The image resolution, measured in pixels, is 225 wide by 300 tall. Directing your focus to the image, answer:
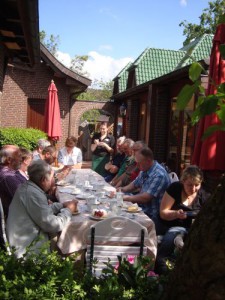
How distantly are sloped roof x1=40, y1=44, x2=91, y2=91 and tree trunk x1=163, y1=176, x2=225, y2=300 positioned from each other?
12.9 m

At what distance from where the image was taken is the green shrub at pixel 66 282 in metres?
1.78

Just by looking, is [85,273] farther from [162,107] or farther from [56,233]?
[162,107]

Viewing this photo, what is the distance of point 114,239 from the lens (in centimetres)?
315

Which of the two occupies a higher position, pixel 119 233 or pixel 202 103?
pixel 202 103

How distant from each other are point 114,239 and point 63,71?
11.6 m

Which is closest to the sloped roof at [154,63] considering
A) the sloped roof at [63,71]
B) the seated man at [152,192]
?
the sloped roof at [63,71]

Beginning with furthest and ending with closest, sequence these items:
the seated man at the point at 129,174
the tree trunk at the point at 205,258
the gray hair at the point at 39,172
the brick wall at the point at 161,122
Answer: the brick wall at the point at 161,122 → the seated man at the point at 129,174 → the gray hair at the point at 39,172 → the tree trunk at the point at 205,258

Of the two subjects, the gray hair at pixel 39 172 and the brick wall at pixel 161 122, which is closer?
the gray hair at pixel 39 172

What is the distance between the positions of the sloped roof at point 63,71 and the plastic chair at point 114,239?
11.4m

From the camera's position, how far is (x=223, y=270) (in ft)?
4.40

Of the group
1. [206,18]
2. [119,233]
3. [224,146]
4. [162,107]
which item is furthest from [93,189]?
[206,18]

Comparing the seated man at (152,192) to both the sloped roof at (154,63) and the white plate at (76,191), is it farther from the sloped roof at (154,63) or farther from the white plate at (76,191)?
the sloped roof at (154,63)

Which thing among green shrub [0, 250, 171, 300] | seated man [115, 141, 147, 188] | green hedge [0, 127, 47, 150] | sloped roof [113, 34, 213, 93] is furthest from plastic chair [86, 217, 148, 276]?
sloped roof [113, 34, 213, 93]

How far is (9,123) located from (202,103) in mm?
14074
